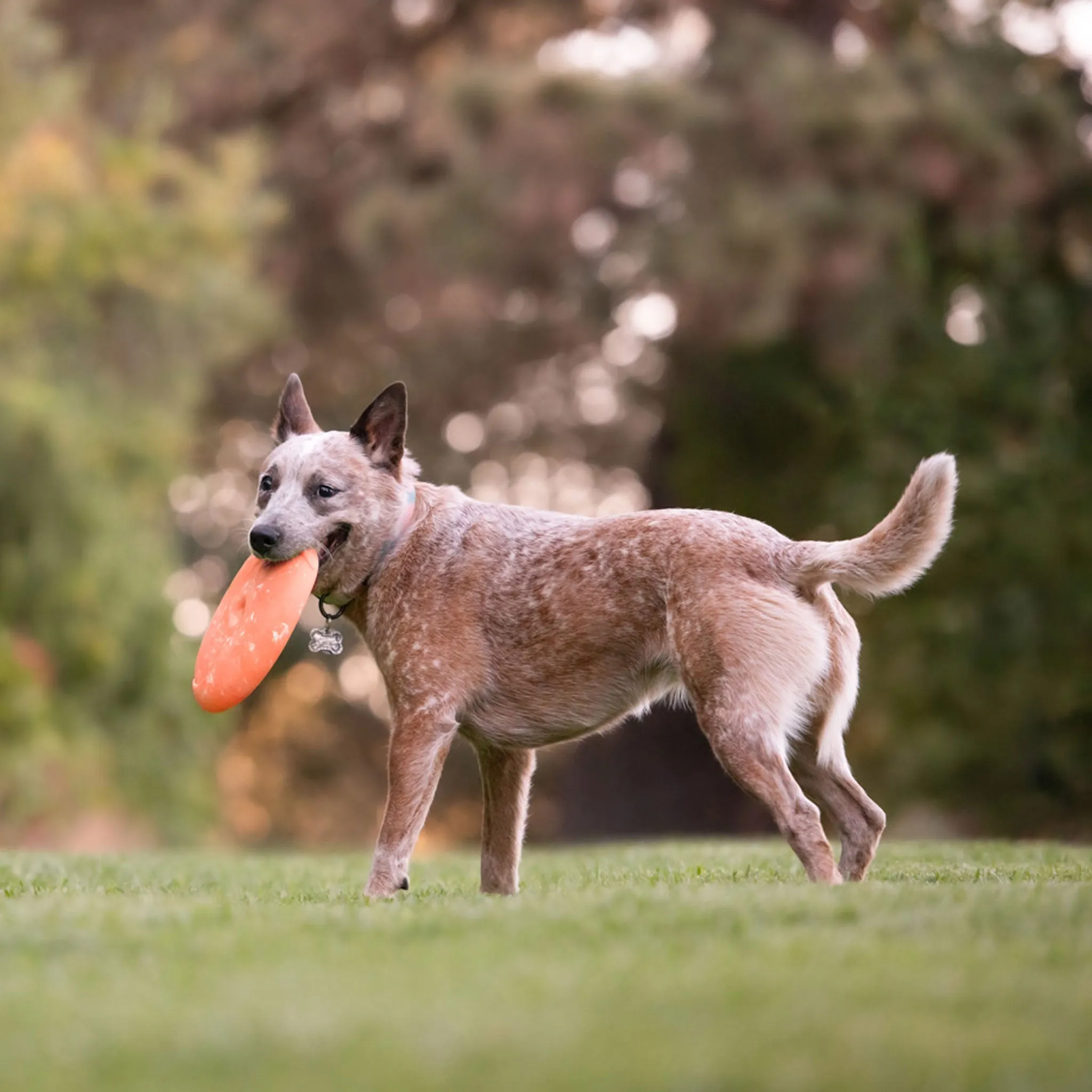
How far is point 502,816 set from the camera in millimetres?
6789

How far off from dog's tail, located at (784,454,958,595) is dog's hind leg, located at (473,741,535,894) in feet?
4.90

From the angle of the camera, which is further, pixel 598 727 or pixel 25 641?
A: pixel 25 641

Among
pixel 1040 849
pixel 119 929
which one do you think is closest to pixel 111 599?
pixel 1040 849

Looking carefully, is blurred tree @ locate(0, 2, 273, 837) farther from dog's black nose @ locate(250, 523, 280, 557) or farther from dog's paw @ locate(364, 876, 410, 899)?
dog's paw @ locate(364, 876, 410, 899)

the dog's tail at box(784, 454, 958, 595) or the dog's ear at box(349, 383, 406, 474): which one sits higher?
the dog's tail at box(784, 454, 958, 595)

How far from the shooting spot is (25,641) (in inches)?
691

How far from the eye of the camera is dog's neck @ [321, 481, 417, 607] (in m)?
6.75

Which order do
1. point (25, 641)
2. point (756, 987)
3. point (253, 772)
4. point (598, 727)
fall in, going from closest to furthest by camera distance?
point (756, 987) → point (598, 727) → point (25, 641) → point (253, 772)

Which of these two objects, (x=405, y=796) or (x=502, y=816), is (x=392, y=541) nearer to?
(x=405, y=796)

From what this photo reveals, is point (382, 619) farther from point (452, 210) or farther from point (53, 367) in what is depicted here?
point (53, 367)

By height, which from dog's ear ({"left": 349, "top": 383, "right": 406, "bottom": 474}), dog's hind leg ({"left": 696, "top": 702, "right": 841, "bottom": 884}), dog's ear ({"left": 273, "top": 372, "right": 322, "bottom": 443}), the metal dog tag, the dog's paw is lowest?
the dog's paw

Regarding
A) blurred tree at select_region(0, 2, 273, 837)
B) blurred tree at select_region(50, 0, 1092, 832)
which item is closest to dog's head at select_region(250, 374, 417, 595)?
blurred tree at select_region(50, 0, 1092, 832)

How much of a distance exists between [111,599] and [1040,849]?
11.8 metres

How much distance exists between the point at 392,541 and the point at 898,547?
2015mm
